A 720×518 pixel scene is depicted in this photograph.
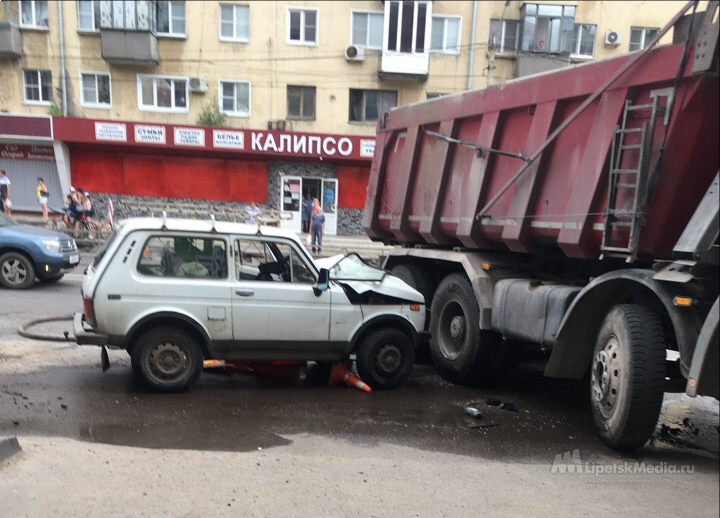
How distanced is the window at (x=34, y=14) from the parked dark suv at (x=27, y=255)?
19.2 metres

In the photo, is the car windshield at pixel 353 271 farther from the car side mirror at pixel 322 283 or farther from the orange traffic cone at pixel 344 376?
the orange traffic cone at pixel 344 376

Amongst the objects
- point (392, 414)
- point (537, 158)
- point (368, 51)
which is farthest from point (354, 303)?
point (368, 51)

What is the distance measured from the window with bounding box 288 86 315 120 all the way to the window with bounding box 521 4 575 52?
9.83 m

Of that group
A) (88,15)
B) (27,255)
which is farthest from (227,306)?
(88,15)

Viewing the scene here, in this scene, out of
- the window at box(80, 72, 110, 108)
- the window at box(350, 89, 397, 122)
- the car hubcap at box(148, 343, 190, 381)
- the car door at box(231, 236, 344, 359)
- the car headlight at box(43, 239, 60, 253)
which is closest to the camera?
the car hubcap at box(148, 343, 190, 381)

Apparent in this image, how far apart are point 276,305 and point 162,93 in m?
23.2

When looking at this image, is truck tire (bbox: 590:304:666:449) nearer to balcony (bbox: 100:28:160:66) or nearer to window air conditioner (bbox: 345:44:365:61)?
window air conditioner (bbox: 345:44:365:61)

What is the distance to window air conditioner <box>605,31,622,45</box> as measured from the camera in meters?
25.6

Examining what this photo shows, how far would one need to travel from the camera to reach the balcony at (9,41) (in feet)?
81.3

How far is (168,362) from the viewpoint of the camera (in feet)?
18.4

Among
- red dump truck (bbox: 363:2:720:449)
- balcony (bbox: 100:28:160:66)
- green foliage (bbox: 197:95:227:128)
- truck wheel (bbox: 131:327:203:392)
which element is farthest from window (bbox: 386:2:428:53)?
truck wheel (bbox: 131:327:203:392)

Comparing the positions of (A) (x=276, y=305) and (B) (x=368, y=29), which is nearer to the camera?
(A) (x=276, y=305)

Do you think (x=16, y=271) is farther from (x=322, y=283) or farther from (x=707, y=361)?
(x=707, y=361)

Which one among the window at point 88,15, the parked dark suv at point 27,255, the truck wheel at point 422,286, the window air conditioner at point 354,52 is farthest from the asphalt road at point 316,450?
the window at point 88,15
